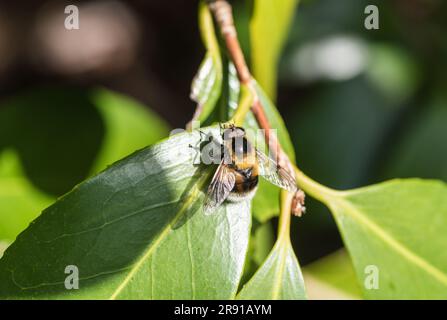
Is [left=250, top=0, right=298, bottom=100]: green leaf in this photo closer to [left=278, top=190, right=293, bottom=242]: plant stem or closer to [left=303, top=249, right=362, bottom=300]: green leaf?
[left=278, top=190, right=293, bottom=242]: plant stem

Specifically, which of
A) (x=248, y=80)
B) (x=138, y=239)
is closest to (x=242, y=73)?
(x=248, y=80)

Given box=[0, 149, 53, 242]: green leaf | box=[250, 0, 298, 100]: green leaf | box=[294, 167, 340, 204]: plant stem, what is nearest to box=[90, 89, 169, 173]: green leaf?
box=[0, 149, 53, 242]: green leaf

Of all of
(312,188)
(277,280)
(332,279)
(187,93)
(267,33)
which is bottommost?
(332,279)

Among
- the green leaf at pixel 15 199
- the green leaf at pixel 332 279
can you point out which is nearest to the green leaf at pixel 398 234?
the green leaf at pixel 332 279

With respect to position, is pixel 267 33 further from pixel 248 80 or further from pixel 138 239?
pixel 138 239

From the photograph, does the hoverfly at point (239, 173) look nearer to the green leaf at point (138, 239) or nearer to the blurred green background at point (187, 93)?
the green leaf at point (138, 239)

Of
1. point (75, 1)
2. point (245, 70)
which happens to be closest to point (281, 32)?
point (245, 70)
